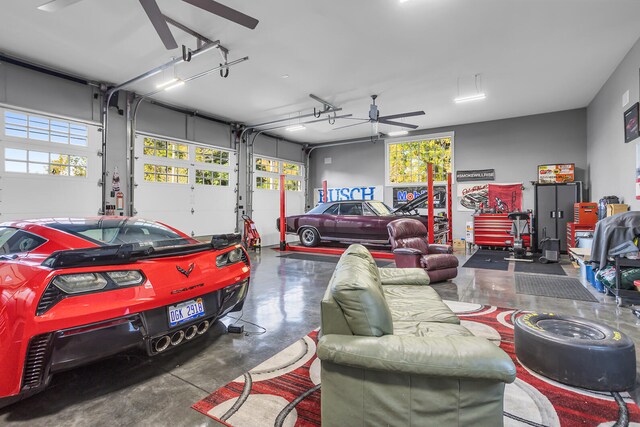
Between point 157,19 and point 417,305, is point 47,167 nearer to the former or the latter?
point 157,19

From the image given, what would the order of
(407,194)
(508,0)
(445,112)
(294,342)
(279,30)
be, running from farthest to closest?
(407,194), (445,112), (279,30), (508,0), (294,342)

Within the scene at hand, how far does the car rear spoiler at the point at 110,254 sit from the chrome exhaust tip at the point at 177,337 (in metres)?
0.52

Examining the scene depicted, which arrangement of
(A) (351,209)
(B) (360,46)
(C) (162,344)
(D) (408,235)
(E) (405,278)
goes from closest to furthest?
(C) (162,344) → (E) (405,278) → (B) (360,46) → (D) (408,235) → (A) (351,209)

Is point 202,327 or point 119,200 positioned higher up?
point 119,200

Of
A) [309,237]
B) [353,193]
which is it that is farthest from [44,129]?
[353,193]

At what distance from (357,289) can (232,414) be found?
1.00m

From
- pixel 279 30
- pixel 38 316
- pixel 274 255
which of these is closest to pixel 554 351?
pixel 38 316

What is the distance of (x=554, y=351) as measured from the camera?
194 cm

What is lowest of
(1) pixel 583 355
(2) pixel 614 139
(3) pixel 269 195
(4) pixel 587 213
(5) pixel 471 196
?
(1) pixel 583 355

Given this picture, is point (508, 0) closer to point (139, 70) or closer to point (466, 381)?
point (466, 381)

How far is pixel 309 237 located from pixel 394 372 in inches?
288

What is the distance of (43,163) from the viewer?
5531 millimetres

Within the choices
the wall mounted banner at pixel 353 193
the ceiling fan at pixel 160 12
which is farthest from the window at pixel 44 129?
the wall mounted banner at pixel 353 193

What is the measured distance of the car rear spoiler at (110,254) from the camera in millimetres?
1631
